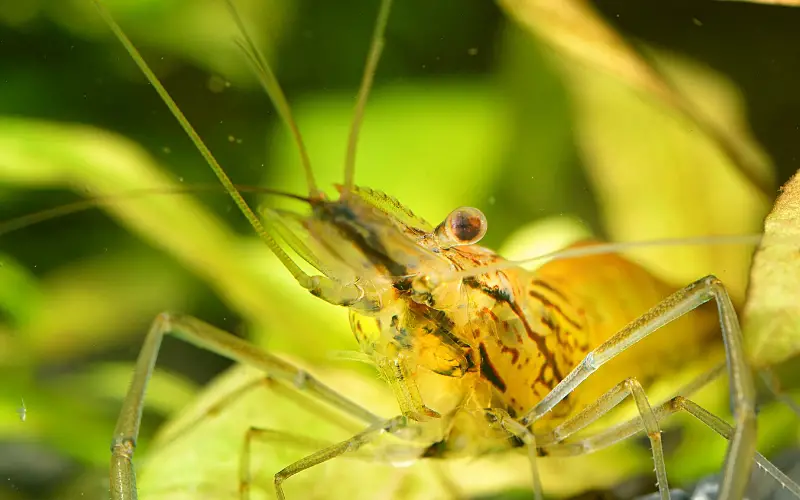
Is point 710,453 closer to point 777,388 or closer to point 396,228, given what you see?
point 777,388

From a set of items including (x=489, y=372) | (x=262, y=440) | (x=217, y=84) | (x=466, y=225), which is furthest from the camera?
(x=217, y=84)

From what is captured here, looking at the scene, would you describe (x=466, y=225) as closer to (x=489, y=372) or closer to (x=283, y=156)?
(x=489, y=372)

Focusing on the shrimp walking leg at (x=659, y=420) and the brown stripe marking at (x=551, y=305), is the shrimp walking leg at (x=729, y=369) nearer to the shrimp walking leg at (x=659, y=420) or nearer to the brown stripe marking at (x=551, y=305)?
the shrimp walking leg at (x=659, y=420)

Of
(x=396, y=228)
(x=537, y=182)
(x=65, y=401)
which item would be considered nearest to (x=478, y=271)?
(x=396, y=228)

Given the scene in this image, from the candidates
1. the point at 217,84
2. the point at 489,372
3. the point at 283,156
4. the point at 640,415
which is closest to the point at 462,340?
the point at 489,372

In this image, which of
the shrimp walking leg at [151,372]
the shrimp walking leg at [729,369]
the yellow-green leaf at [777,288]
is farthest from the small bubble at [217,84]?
the yellow-green leaf at [777,288]

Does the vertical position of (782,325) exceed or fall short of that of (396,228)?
it falls short
